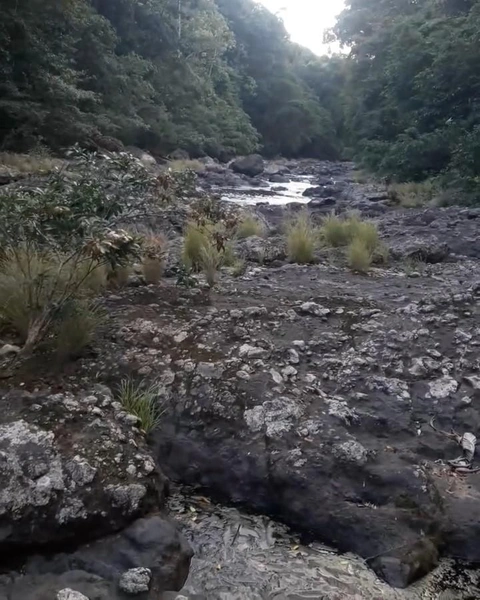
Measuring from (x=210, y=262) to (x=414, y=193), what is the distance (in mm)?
9333

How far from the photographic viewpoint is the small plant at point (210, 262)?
5082mm

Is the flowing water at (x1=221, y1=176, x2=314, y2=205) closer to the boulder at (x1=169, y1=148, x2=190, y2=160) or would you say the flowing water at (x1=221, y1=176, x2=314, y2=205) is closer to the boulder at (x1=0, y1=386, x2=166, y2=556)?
the boulder at (x1=169, y1=148, x2=190, y2=160)

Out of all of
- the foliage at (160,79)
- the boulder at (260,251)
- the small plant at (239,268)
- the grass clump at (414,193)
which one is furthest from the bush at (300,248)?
the foliage at (160,79)

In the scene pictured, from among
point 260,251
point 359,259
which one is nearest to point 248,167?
point 260,251

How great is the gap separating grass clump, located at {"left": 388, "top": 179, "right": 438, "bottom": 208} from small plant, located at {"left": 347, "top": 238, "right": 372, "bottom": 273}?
6350 millimetres

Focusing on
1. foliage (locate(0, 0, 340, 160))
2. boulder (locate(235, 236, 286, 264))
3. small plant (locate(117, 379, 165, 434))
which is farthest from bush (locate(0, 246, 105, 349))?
foliage (locate(0, 0, 340, 160))

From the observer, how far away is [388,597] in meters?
2.30

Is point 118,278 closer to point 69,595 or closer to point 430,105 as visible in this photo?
point 69,595

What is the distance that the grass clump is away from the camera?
40.0 feet

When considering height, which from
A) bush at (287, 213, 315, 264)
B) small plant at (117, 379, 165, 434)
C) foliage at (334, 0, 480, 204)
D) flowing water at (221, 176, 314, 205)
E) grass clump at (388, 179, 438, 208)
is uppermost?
foliage at (334, 0, 480, 204)

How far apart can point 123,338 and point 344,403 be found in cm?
142

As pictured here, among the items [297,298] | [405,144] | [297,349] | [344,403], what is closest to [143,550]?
[344,403]

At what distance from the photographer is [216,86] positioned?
117ft

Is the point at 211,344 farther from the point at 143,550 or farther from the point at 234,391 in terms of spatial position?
the point at 143,550
